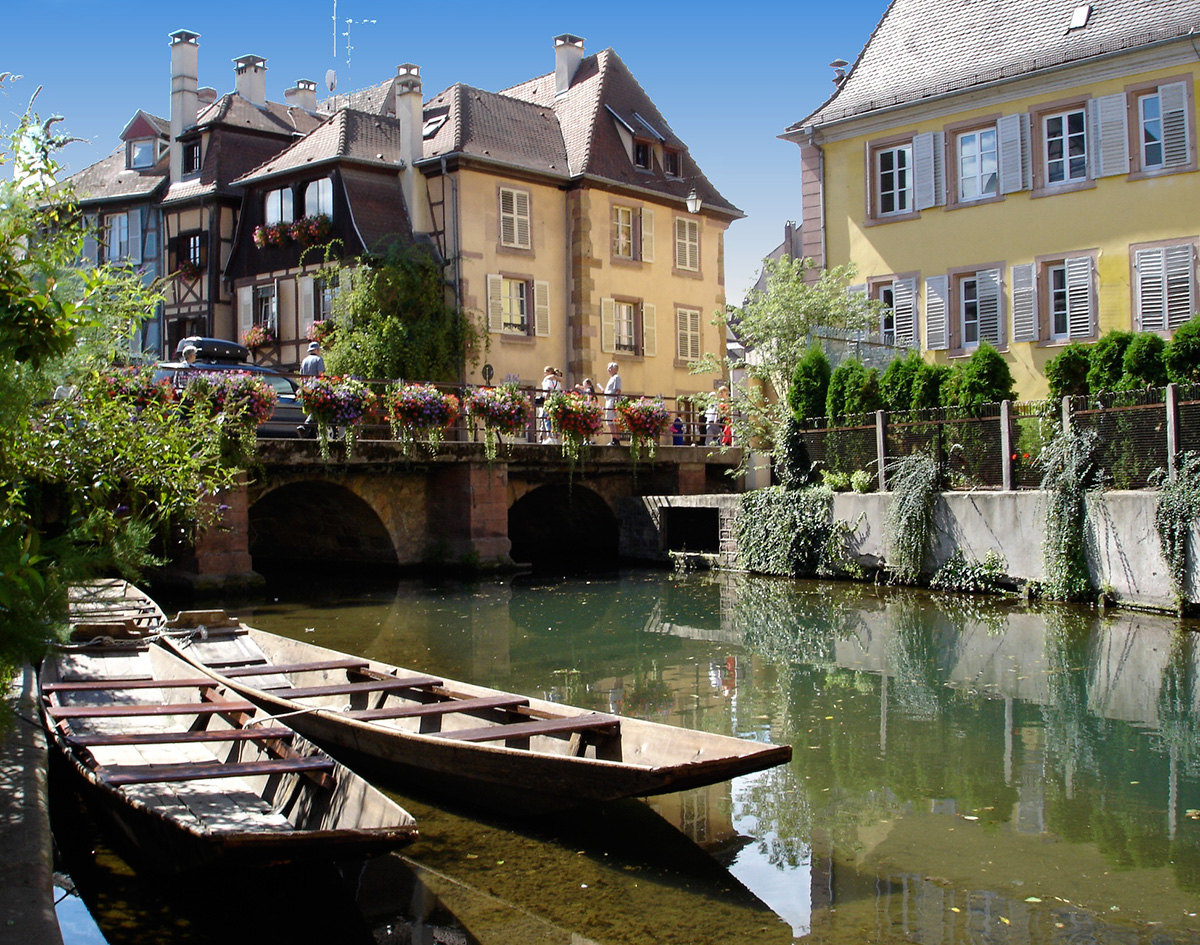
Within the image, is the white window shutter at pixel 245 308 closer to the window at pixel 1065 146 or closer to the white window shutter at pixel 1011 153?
the white window shutter at pixel 1011 153

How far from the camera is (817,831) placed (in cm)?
648

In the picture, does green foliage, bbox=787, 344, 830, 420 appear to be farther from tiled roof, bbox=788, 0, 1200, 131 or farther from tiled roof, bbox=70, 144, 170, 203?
tiled roof, bbox=70, 144, 170, 203

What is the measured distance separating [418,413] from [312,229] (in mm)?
11139

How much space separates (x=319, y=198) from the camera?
29.3 m

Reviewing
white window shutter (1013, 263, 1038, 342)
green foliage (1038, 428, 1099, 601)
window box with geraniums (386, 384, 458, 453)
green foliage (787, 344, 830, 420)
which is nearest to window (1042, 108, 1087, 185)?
white window shutter (1013, 263, 1038, 342)

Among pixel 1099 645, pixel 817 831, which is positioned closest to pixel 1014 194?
pixel 1099 645

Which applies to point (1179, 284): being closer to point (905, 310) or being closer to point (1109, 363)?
point (905, 310)

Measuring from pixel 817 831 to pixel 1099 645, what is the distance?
277 inches

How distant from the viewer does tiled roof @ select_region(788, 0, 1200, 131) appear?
20391 millimetres

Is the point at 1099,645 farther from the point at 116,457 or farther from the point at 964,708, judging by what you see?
the point at 116,457

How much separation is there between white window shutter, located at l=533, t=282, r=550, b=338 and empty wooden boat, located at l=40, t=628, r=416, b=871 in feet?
73.5

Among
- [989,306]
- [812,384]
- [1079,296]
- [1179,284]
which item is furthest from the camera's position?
[989,306]

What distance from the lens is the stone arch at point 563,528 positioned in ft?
82.9

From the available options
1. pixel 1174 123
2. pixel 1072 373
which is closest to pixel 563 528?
pixel 1072 373
